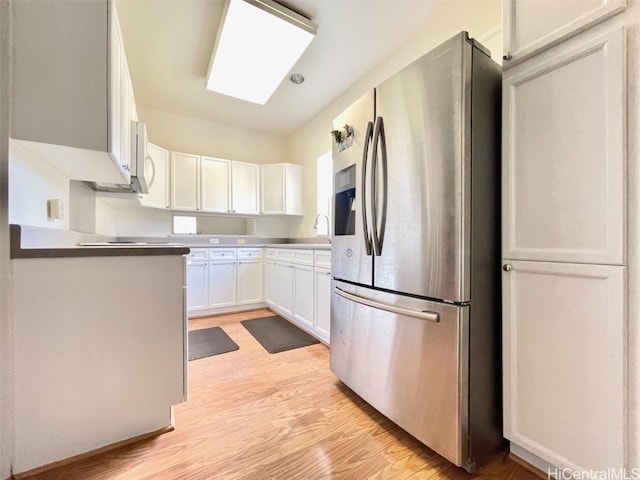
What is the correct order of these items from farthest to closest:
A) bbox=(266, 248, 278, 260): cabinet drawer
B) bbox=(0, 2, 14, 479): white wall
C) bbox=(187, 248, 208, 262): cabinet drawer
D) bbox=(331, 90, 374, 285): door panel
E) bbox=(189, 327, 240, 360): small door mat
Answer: bbox=(266, 248, 278, 260): cabinet drawer, bbox=(187, 248, 208, 262): cabinet drawer, bbox=(189, 327, 240, 360): small door mat, bbox=(331, 90, 374, 285): door panel, bbox=(0, 2, 14, 479): white wall

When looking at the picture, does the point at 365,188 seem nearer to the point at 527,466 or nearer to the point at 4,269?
the point at 527,466

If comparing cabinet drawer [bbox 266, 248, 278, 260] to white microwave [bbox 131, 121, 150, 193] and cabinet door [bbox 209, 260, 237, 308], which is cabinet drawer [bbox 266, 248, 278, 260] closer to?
cabinet door [bbox 209, 260, 237, 308]

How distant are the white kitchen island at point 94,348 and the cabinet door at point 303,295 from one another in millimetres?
1381

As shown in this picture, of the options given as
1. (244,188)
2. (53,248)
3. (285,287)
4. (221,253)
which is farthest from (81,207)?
(244,188)

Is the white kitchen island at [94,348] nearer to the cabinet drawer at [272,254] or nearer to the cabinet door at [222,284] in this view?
the cabinet drawer at [272,254]

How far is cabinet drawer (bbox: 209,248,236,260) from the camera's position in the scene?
345 cm

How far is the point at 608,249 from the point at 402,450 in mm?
1170

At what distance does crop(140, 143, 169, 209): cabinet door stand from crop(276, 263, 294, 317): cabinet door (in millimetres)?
1728

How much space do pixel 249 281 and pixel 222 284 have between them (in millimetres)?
362

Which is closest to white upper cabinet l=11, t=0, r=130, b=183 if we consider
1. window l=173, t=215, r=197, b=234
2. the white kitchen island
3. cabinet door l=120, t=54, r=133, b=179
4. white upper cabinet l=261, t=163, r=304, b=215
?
cabinet door l=120, t=54, r=133, b=179

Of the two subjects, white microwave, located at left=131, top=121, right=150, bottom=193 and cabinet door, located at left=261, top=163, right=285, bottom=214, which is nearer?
white microwave, located at left=131, top=121, right=150, bottom=193

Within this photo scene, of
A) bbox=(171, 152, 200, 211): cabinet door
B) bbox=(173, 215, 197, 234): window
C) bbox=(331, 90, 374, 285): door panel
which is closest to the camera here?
bbox=(331, 90, 374, 285): door panel

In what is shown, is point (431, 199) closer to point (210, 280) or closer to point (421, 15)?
point (421, 15)

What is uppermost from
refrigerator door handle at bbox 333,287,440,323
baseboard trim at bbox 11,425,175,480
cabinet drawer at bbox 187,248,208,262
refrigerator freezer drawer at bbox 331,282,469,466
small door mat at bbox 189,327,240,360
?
cabinet drawer at bbox 187,248,208,262
